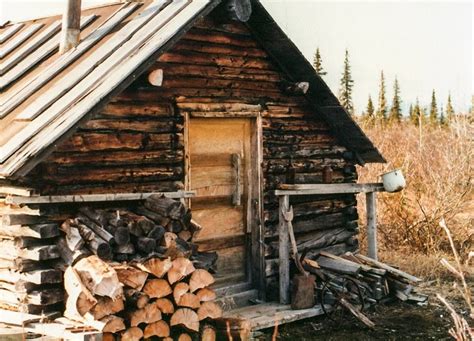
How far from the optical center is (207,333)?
25.3ft

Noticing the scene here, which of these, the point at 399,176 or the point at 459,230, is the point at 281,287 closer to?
the point at 399,176

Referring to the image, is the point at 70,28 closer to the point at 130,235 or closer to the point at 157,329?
the point at 130,235

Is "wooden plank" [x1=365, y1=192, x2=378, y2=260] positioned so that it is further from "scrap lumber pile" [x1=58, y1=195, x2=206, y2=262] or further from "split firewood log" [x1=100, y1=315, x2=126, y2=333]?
"split firewood log" [x1=100, y1=315, x2=126, y2=333]

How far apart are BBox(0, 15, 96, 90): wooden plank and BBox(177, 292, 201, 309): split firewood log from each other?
3.89m

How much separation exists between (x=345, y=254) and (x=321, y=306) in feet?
6.23

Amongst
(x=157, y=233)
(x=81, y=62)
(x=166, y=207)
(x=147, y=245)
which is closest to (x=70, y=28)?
(x=81, y=62)

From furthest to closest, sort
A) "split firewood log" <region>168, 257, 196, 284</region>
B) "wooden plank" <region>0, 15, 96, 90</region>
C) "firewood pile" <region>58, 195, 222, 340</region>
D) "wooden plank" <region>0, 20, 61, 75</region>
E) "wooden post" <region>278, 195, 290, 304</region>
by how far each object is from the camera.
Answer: "wooden plank" <region>0, 20, 61, 75</region> → "wooden post" <region>278, 195, 290, 304</region> → "wooden plank" <region>0, 15, 96, 90</region> → "split firewood log" <region>168, 257, 196, 284</region> → "firewood pile" <region>58, 195, 222, 340</region>

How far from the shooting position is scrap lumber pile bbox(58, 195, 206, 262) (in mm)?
7441

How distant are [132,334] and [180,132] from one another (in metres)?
3.00

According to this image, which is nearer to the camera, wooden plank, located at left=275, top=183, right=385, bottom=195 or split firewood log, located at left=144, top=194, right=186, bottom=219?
split firewood log, located at left=144, top=194, right=186, bottom=219

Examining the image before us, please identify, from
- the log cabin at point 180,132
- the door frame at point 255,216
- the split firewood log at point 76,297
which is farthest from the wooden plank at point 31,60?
the split firewood log at point 76,297

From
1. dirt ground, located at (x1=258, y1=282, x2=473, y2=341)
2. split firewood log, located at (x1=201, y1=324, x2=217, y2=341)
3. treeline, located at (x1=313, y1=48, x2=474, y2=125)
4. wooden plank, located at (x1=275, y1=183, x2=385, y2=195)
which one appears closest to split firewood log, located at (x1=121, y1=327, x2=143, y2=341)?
split firewood log, located at (x1=201, y1=324, x2=217, y2=341)

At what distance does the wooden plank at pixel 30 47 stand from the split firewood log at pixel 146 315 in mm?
4471

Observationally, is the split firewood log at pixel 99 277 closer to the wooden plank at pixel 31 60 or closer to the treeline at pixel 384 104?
the wooden plank at pixel 31 60
